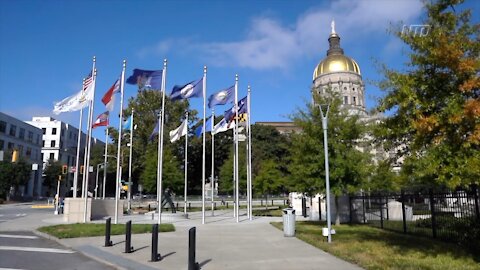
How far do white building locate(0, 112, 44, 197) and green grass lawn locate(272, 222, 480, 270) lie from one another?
71328 mm

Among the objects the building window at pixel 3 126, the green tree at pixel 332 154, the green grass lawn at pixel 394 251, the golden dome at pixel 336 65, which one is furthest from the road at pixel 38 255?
the golden dome at pixel 336 65

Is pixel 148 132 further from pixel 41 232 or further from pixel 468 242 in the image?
pixel 468 242

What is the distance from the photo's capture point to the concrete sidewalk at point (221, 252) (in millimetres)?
10312

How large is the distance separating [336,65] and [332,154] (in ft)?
327

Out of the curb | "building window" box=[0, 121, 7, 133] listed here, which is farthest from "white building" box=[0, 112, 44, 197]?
the curb

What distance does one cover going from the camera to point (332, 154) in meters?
20.2

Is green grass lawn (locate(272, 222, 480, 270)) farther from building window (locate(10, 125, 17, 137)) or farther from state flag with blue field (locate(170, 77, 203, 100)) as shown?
building window (locate(10, 125, 17, 137))

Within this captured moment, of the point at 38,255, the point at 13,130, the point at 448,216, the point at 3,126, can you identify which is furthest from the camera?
the point at 13,130

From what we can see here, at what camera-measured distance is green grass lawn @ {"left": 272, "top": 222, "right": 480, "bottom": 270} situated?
32.7 feet

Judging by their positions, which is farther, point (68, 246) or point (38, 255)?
point (68, 246)

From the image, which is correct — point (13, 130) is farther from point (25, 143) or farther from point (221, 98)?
point (221, 98)

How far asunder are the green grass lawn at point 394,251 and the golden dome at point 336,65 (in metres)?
102

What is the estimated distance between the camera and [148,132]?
60.3 meters

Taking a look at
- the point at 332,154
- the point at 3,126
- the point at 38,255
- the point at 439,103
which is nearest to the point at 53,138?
the point at 3,126
